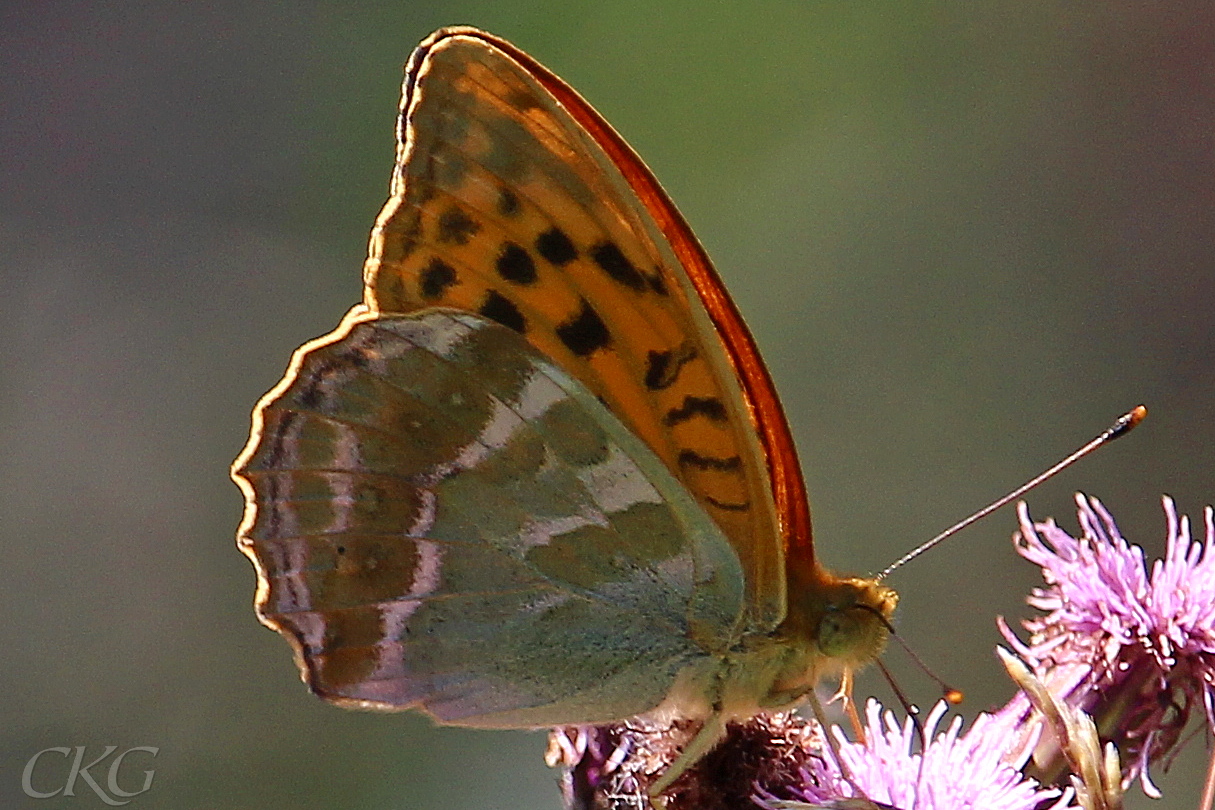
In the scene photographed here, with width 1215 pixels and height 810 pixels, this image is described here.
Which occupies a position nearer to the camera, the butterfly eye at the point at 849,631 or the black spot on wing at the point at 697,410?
the black spot on wing at the point at 697,410

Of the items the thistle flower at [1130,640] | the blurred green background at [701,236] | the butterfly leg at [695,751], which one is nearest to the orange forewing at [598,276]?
the butterfly leg at [695,751]

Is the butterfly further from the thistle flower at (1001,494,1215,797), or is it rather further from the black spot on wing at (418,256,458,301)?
the thistle flower at (1001,494,1215,797)

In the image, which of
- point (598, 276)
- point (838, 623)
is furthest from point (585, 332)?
point (838, 623)

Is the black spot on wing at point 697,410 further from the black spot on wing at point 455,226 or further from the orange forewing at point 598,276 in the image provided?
the black spot on wing at point 455,226

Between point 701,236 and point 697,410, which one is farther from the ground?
point 701,236

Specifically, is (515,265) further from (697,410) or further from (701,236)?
(701,236)
